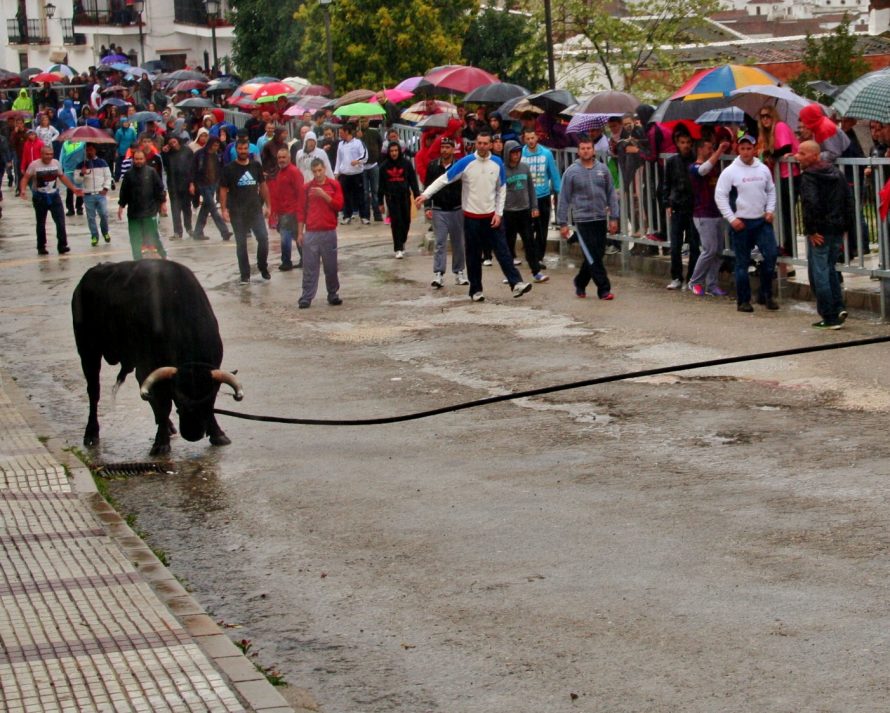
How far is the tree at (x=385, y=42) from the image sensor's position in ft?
144

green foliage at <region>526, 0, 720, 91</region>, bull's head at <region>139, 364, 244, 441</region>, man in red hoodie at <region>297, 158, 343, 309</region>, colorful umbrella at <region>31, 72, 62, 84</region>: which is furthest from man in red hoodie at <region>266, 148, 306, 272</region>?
colorful umbrella at <region>31, 72, 62, 84</region>

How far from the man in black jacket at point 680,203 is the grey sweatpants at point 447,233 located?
260 centimetres

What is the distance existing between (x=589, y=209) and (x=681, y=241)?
1.12 metres

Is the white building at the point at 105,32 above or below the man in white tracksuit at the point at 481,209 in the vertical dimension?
above

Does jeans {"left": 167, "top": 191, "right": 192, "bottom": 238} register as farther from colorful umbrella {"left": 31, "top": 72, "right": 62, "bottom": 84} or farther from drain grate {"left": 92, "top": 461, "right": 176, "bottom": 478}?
colorful umbrella {"left": 31, "top": 72, "right": 62, "bottom": 84}

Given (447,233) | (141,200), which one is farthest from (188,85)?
(447,233)

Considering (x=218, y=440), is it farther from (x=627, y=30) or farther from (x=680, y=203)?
(x=627, y=30)

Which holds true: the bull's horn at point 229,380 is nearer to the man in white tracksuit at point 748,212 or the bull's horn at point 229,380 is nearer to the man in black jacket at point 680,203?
the man in white tracksuit at point 748,212

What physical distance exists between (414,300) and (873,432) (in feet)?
28.2

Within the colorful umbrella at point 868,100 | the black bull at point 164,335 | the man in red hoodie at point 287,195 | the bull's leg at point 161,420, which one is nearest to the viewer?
the black bull at point 164,335

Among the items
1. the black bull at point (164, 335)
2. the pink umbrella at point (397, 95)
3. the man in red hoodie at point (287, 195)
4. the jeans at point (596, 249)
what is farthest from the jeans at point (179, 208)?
the black bull at point (164, 335)

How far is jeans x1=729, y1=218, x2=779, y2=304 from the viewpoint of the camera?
15.7 metres

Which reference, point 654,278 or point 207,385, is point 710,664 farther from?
point 654,278

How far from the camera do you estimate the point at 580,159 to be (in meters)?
17.7
